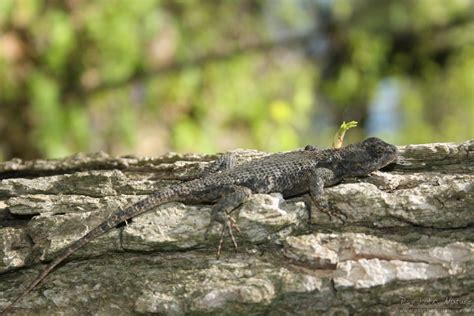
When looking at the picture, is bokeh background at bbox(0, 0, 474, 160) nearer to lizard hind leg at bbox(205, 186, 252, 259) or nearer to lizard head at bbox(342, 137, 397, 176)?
lizard head at bbox(342, 137, 397, 176)

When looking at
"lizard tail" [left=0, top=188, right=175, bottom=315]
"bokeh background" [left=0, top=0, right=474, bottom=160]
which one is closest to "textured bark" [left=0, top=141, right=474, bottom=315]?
"lizard tail" [left=0, top=188, right=175, bottom=315]

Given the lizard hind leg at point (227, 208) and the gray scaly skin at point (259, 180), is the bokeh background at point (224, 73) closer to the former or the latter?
the gray scaly skin at point (259, 180)

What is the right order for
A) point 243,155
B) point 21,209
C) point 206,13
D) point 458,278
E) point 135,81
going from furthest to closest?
point 206,13 → point 135,81 → point 243,155 → point 21,209 → point 458,278

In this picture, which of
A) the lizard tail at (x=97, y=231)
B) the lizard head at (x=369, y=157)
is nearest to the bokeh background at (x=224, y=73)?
the lizard head at (x=369, y=157)

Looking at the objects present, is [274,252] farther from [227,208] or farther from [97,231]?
[97,231]

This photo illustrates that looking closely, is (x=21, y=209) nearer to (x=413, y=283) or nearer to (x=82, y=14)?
(x=413, y=283)

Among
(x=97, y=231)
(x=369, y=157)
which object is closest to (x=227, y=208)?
(x=97, y=231)

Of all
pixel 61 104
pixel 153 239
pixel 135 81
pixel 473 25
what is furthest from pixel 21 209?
pixel 473 25

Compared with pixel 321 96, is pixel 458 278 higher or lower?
lower
